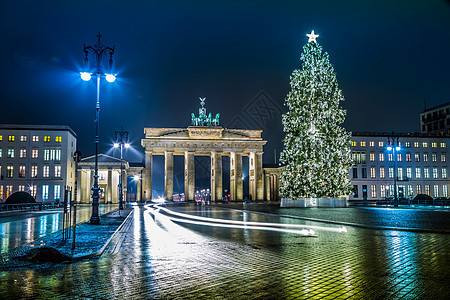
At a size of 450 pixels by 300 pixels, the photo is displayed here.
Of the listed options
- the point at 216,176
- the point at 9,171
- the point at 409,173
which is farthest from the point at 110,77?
the point at 409,173

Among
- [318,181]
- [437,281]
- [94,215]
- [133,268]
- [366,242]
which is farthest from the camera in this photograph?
[318,181]

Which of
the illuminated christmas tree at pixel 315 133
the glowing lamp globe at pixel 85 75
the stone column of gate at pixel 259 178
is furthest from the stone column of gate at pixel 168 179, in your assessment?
the glowing lamp globe at pixel 85 75

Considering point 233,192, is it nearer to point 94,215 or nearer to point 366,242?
point 94,215

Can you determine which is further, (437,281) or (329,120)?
(329,120)

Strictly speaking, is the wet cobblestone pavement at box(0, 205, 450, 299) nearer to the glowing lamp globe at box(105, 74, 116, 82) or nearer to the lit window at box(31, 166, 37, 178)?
the glowing lamp globe at box(105, 74, 116, 82)

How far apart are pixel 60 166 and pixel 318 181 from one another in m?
64.2

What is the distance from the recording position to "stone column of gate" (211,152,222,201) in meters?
88.7

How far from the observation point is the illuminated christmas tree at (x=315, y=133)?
39156 mm

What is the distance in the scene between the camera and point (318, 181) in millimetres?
39312

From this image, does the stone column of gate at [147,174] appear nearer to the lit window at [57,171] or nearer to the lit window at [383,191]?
the lit window at [57,171]

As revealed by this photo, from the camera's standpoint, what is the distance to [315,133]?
129 ft

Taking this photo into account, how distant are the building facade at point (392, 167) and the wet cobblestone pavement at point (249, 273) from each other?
72736 mm

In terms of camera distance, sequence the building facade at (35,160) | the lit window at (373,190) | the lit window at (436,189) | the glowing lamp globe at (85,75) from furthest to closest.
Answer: the lit window at (436,189)
the lit window at (373,190)
the building facade at (35,160)
the glowing lamp globe at (85,75)

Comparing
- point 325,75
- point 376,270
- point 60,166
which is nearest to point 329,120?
point 325,75
